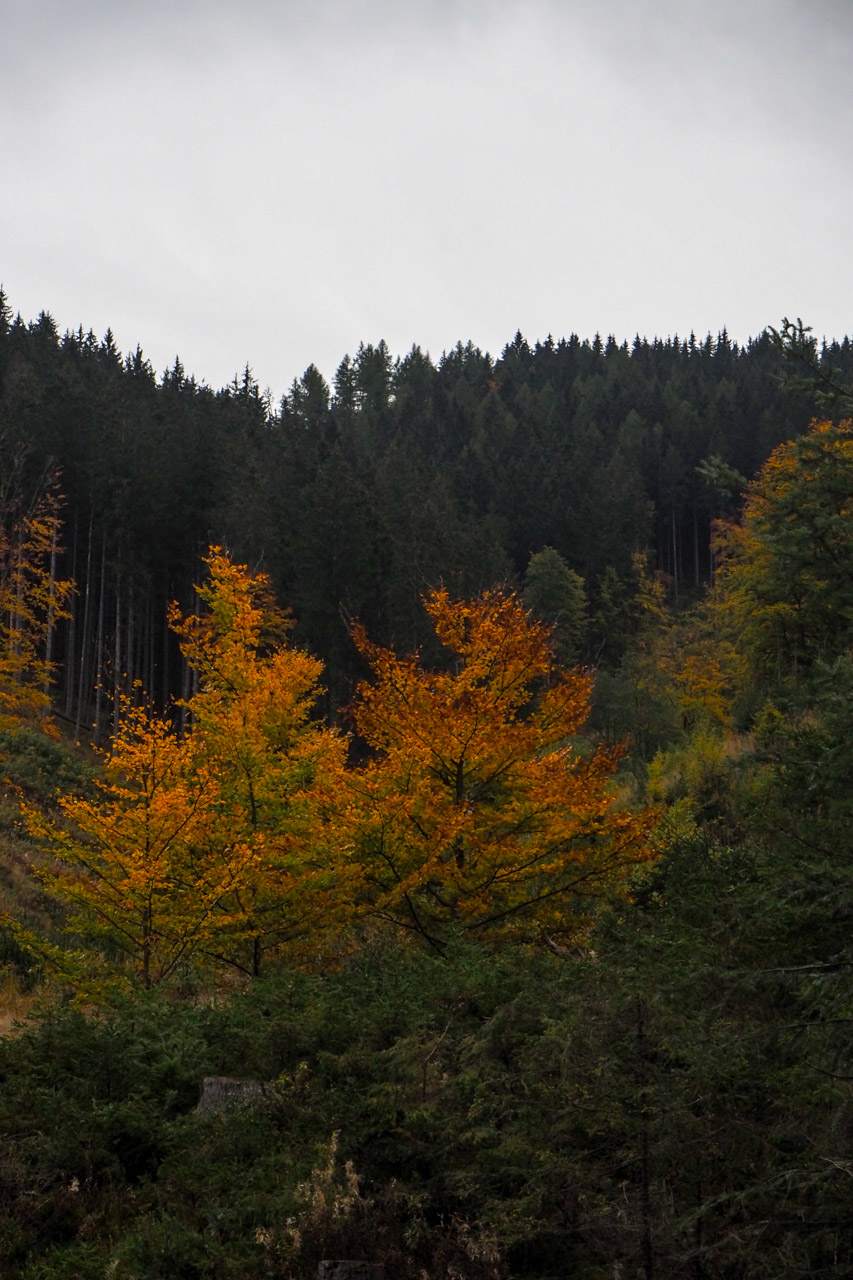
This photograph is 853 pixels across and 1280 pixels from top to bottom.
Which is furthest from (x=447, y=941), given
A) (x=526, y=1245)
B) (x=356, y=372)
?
(x=356, y=372)

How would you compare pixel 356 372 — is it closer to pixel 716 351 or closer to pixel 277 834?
pixel 716 351

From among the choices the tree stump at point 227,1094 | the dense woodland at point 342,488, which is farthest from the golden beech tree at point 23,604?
the tree stump at point 227,1094

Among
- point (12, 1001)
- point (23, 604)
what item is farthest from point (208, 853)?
point (23, 604)

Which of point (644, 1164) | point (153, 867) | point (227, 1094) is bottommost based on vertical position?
point (227, 1094)

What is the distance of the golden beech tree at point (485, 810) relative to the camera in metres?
12.3

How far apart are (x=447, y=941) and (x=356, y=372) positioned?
9682 cm

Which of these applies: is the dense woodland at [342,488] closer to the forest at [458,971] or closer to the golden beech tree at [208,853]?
the forest at [458,971]

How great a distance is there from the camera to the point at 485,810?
41.7ft

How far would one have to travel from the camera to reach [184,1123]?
336 inches

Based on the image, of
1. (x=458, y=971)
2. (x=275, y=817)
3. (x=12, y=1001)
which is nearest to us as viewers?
(x=458, y=971)

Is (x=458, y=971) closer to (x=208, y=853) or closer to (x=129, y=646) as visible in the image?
(x=208, y=853)

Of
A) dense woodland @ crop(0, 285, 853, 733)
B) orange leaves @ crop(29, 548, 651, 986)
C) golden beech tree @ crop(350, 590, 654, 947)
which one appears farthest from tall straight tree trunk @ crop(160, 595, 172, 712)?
golden beech tree @ crop(350, 590, 654, 947)

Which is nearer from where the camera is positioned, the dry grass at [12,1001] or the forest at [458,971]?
the forest at [458,971]

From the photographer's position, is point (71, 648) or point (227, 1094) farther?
point (71, 648)
